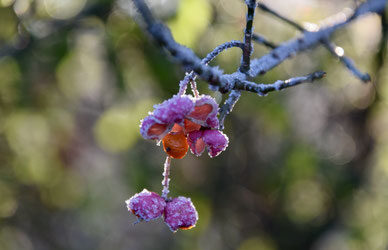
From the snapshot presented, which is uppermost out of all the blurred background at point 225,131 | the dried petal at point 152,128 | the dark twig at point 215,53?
the blurred background at point 225,131

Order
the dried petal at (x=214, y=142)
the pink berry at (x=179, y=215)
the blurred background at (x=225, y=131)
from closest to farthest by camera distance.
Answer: the dried petal at (x=214, y=142) < the pink berry at (x=179, y=215) < the blurred background at (x=225, y=131)

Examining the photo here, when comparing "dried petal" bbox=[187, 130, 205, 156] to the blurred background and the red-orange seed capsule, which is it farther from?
the blurred background

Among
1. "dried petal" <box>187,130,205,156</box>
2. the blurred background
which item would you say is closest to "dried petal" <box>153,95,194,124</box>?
"dried petal" <box>187,130,205,156</box>

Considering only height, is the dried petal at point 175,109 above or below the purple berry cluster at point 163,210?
above

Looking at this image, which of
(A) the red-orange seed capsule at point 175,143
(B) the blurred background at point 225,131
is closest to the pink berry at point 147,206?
(A) the red-orange seed capsule at point 175,143

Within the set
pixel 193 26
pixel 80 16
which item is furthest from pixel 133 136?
pixel 193 26

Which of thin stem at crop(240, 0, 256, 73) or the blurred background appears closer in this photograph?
thin stem at crop(240, 0, 256, 73)

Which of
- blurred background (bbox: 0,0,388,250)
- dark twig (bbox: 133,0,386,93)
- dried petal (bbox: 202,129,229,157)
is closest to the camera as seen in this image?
dark twig (bbox: 133,0,386,93)

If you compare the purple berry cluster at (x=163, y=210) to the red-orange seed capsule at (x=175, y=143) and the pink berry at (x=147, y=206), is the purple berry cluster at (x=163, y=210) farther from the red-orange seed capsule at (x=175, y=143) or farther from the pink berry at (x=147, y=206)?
the red-orange seed capsule at (x=175, y=143)
